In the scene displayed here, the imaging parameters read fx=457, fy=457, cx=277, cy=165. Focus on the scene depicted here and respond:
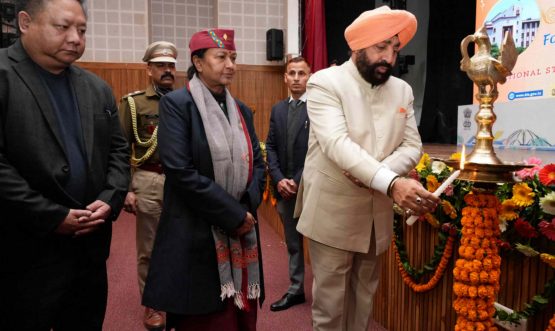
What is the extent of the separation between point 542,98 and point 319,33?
11.7ft

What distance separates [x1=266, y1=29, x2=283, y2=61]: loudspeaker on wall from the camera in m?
6.90

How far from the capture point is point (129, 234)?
4742 millimetres

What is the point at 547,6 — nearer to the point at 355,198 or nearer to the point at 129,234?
the point at 355,198

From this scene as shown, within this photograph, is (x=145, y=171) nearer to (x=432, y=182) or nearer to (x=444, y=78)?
(x=432, y=182)

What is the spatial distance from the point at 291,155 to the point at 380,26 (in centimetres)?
129

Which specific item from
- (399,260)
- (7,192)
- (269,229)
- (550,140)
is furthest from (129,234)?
(550,140)

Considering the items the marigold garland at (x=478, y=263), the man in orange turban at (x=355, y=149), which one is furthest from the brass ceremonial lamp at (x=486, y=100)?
the man in orange turban at (x=355, y=149)

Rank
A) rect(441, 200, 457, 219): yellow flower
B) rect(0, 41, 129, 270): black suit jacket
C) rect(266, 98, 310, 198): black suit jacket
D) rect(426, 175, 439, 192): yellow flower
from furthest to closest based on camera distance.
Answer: rect(266, 98, 310, 198): black suit jacket < rect(426, 175, 439, 192): yellow flower < rect(441, 200, 457, 219): yellow flower < rect(0, 41, 129, 270): black suit jacket

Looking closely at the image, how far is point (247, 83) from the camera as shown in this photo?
24.1 ft

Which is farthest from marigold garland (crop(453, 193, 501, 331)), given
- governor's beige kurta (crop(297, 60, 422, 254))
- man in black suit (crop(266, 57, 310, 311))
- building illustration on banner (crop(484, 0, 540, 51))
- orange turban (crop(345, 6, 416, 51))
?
building illustration on banner (crop(484, 0, 540, 51))

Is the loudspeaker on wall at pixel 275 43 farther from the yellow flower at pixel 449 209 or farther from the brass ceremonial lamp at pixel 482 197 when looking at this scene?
the brass ceremonial lamp at pixel 482 197

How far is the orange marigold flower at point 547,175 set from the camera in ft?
4.80

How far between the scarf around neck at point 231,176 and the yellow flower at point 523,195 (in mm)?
971

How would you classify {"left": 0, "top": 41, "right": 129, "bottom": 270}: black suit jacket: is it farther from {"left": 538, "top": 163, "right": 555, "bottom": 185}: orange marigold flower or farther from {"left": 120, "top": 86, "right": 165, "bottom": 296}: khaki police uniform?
{"left": 538, "top": 163, "right": 555, "bottom": 185}: orange marigold flower
